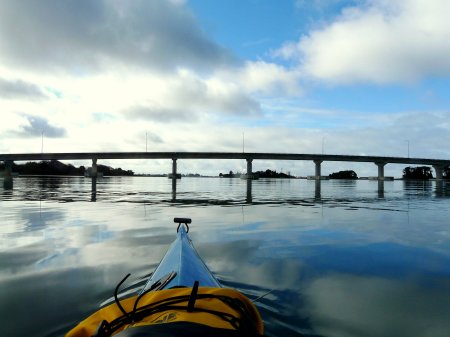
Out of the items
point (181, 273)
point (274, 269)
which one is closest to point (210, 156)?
point (274, 269)

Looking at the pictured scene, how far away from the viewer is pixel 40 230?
39.0 feet

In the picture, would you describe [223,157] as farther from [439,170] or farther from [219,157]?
[439,170]

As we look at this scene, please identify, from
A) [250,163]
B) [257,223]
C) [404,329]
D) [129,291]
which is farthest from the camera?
[250,163]

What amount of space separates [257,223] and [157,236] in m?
4.88

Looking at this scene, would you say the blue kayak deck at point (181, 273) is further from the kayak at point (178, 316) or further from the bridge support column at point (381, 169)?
the bridge support column at point (381, 169)

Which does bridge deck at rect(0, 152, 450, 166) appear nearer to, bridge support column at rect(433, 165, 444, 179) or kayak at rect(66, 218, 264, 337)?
A: bridge support column at rect(433, 165, 444, 179)

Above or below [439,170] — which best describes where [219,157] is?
above

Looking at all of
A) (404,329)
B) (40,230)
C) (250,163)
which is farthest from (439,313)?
(250,163)

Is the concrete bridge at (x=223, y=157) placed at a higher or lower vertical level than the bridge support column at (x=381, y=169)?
higher

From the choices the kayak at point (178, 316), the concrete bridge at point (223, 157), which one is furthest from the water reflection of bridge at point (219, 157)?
the kayak at point (178, 316)

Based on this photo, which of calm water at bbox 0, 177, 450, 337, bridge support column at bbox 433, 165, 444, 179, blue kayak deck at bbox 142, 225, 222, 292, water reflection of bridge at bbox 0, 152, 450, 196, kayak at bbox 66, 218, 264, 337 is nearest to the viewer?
kayak at bbox 66, 218, 264, 337


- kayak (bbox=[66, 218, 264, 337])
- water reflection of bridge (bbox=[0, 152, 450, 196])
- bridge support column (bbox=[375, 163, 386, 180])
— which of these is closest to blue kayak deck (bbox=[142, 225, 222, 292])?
A: kayak (bbox=[66, 218, 264, 337])

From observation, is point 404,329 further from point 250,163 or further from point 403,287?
point 250,163

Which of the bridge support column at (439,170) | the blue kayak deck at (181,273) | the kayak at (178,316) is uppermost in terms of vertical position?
the bridge support column at (439,170)
